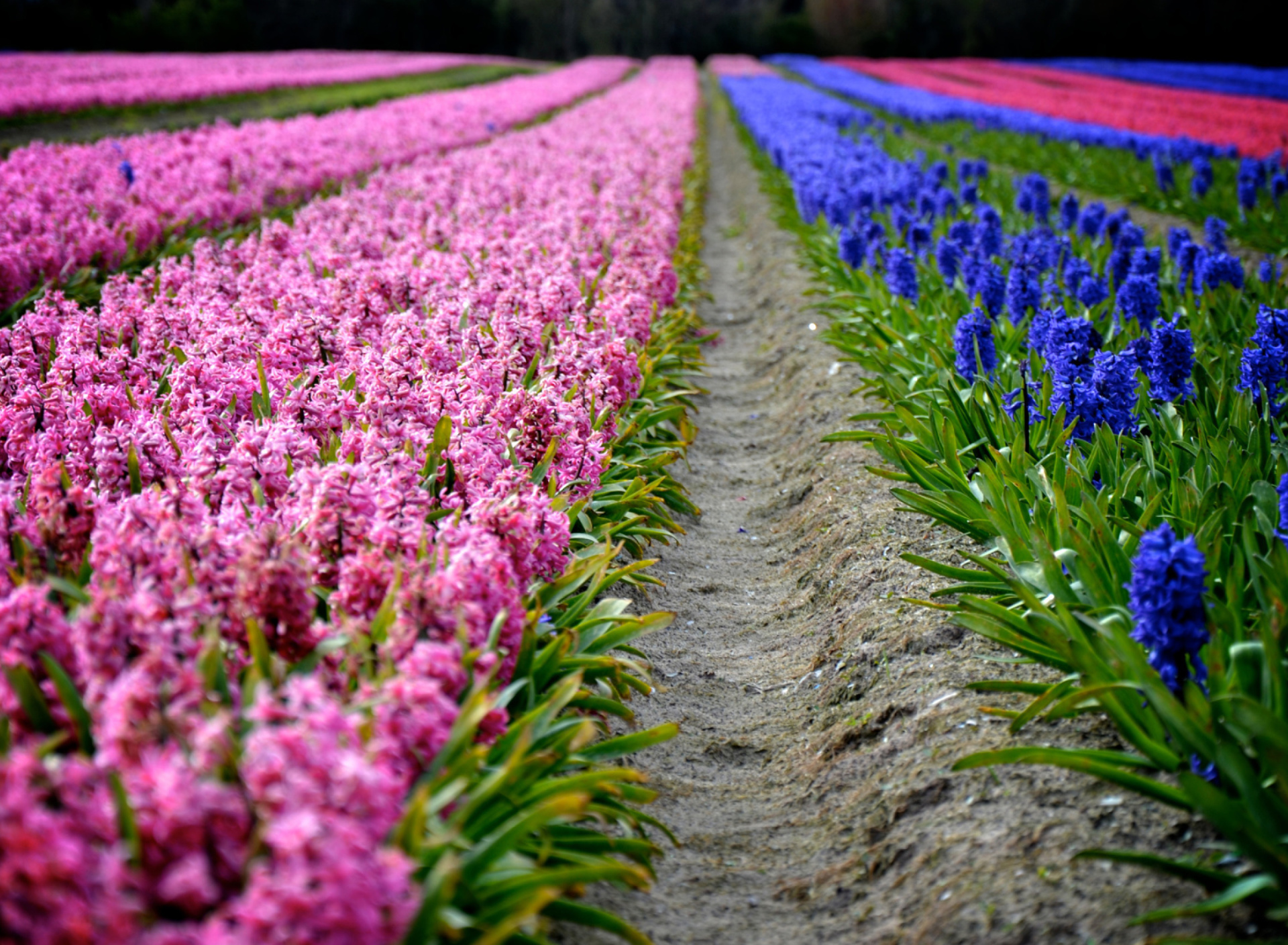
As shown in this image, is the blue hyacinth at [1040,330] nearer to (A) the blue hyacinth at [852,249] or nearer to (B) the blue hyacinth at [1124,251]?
(B) the blue hyacinth at [1124,251]

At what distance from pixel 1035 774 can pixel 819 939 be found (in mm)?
812

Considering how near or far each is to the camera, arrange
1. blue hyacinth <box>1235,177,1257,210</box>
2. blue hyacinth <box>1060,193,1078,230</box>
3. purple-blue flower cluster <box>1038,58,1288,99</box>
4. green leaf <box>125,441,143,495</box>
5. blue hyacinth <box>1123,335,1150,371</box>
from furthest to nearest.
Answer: purple-blue flower cluster <box>1038,58,1288,99</box> < blue hyacinth <box>1235,177,1257,210</box> < blue hyacinth <box>1060,193,1078,230</box> < blue hyacinth <box>1123,335,1150,371</box> < green leaf <box>125,441,143,495</box>

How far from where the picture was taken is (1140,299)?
559 cm

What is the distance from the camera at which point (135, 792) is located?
1701 mm

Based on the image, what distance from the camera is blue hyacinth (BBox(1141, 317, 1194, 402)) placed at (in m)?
4.30

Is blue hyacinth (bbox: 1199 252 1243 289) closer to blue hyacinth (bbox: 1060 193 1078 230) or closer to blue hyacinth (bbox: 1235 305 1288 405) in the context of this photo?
blue hyacinth (bbox: 1235 305 1288 405)

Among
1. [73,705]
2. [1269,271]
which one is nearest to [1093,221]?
[1269,271]

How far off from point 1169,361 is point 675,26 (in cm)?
6603

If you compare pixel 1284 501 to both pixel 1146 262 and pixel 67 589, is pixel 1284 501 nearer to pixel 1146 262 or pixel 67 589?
pixel 67 589

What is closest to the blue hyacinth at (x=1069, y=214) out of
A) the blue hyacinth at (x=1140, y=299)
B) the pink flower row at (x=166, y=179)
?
the blue hyacinth at (x=1140, y=299)

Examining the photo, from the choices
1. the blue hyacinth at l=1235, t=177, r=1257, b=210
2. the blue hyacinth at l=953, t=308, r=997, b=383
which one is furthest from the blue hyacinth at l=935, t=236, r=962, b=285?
the blue hyacinth at l=1235, t=177, r=1257, b=210

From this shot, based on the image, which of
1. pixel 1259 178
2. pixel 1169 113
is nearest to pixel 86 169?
pixel 1259 178

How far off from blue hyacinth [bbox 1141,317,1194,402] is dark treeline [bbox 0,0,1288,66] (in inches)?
1929

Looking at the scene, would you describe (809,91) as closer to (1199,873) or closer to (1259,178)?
(1259,178)
